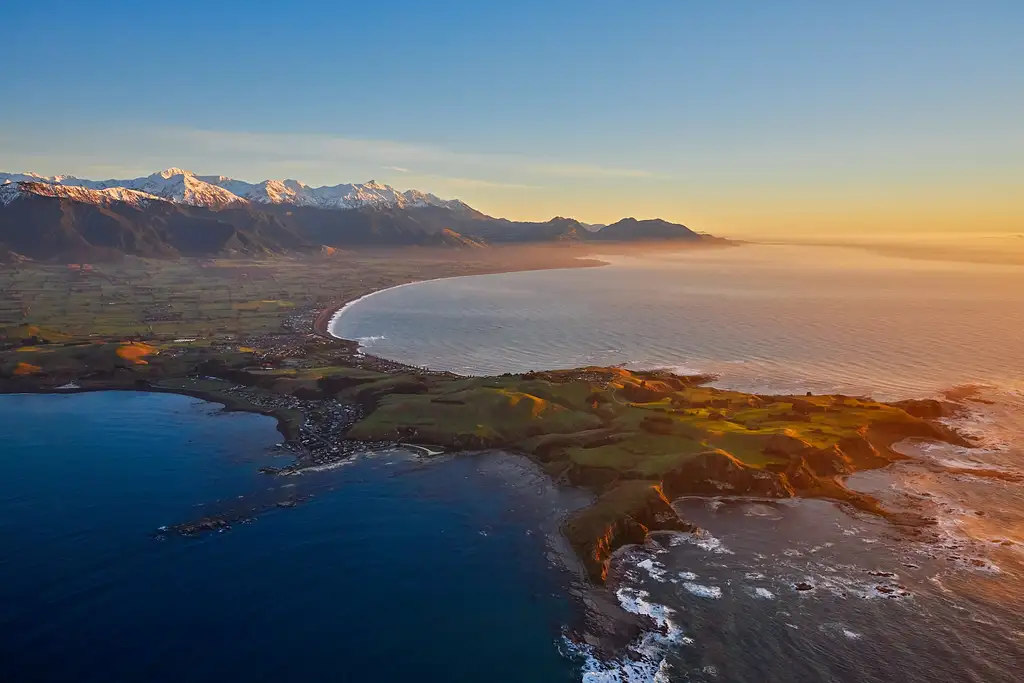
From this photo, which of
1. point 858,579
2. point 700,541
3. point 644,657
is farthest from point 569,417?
point 644,657

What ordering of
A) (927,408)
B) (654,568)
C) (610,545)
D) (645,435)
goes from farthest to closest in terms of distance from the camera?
(927,408) → (645,435) → (610,545) → (654,568)

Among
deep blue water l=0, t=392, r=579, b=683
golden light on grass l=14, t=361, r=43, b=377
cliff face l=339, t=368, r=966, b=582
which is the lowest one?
golden light on grass l=14, t=361, r=43, b=377

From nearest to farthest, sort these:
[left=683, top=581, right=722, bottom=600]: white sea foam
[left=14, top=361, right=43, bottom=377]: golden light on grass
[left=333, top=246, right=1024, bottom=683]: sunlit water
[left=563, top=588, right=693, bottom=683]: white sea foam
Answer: [left=563, top=588, right=693, bottom=683]: white sea foam, [left=333, top=246, right=1024, bottom=683]: sunlit water, [left=683, top=581, right=722, bottom=600]: white sea foam, [left=14, top=361, right=43, bottom=377]: golden light on grass

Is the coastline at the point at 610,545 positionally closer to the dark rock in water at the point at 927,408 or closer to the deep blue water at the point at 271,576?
the deep blue water at the point at 271,576

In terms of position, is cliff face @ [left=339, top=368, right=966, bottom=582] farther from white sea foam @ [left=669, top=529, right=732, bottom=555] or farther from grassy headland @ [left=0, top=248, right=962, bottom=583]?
white sea foam @ [left=669, top=529, right=732, bottom=555]

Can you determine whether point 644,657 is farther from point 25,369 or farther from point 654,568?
point 25,369

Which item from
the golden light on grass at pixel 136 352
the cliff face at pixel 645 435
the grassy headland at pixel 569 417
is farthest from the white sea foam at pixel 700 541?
the golden light on grass at pixel 136 352

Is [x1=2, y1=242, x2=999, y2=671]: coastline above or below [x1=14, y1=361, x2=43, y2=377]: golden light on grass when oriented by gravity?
above

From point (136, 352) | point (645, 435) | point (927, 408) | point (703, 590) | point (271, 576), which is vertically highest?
point (645, 435)

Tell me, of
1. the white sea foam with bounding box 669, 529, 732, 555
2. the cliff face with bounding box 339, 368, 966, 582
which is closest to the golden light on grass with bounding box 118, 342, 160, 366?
the cliff face with bounding box 339, 368, 966, 582
